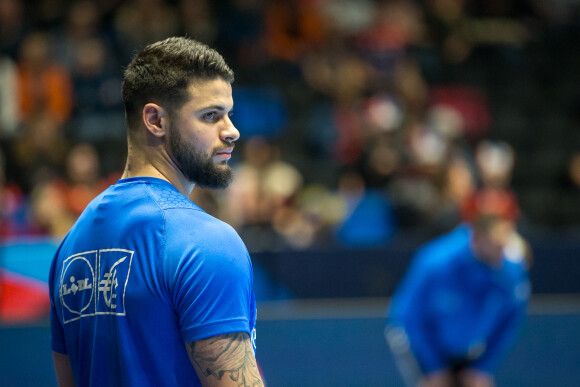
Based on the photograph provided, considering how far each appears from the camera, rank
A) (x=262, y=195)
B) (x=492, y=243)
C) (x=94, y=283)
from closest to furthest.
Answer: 1. (x=94, y=283)
2. (x=492, y=243)
3. (x=262, y=195)

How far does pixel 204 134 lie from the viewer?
1828mm

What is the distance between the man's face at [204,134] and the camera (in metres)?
1.81

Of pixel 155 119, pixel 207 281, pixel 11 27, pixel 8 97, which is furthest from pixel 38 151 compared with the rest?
pixel 207 281

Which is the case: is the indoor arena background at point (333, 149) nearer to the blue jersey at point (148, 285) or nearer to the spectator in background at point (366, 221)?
the spectator in background at point (366, 221)

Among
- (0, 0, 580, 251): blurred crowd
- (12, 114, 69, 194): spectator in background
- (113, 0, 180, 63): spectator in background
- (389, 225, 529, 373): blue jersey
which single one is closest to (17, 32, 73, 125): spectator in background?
(0, 0, 580, 251): blurred crowd

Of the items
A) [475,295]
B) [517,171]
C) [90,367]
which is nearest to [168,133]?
[90,367]

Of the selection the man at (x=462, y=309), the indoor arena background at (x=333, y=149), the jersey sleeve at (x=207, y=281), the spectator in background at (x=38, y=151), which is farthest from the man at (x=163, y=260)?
the spectator in background at (x=38, y=151)

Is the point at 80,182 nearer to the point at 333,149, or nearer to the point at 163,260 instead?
the point at 333,149

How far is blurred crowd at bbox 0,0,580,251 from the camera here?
7.22 metres

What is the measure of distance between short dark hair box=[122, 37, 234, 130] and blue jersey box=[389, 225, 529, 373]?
427cm

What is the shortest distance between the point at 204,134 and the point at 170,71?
17cm

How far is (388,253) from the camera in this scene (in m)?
6.82

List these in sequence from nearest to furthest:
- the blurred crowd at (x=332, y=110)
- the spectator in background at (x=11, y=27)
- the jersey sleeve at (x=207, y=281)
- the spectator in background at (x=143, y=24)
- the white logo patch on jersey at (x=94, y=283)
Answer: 1. the jersey sleeve at (x=207, y=281)
2. the white logo patch on jersey at (x=94, y=283)
3. the blurred crowd at (x=332, y=110)
4. the spectator in background at (x=11, y=27)
5. the spectator in background at (x=143, y=24)

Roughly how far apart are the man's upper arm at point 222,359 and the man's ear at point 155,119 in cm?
52
